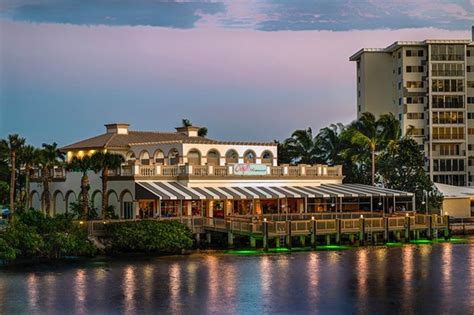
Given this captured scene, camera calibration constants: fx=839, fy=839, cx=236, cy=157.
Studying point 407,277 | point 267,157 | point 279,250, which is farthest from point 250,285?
point 267,157

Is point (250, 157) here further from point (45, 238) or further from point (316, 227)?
point (45, 238)

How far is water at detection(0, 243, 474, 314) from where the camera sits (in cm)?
3850

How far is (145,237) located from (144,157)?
15.4 meters

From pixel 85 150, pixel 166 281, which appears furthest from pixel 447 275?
pixel 85 150

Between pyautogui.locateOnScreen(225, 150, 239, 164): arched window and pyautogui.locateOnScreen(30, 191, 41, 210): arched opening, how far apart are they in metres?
17.1

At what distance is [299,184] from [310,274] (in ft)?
79.8

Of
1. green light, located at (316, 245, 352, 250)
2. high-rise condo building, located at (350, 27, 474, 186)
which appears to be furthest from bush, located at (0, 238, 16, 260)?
high-rise condo building, located at (350, 27, 474, 186)

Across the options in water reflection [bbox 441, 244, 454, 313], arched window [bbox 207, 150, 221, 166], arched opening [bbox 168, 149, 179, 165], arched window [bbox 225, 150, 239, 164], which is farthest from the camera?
arched window [bbox 225, 150, 239, 164]

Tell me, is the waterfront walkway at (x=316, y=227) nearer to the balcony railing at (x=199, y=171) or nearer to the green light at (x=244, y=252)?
the green light at (x=244, y=252)

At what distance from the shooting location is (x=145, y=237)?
55.9m

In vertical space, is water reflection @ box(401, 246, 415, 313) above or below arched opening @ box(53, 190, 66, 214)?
below

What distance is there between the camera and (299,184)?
2832 inches

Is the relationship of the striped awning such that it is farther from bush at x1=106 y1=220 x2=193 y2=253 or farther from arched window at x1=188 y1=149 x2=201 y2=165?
bush at x1=106 y1=220 x2=193 y2=253

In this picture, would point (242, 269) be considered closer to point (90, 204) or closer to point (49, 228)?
point (49, 228)
